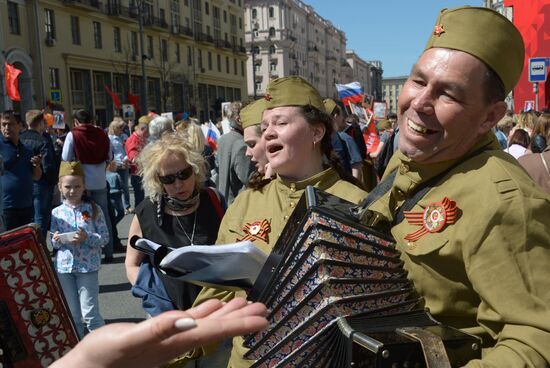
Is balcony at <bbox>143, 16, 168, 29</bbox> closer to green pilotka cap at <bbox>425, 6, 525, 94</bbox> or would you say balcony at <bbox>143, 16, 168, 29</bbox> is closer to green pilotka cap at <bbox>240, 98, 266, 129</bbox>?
green pilotka cap at <bbox>240, 98, 266, 129</bbox>

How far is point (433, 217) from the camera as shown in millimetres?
1553

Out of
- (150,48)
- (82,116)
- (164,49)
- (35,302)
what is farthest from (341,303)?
(164,49)

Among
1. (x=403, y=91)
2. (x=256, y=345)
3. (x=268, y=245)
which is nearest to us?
(x=256, y=345)

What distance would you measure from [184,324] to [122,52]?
45.6 meters

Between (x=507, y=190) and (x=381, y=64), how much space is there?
20244cm

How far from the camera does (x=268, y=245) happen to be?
2258 millimetres

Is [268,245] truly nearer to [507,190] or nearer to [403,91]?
[403,91]

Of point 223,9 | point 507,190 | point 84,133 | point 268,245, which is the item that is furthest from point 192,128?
point 223,9

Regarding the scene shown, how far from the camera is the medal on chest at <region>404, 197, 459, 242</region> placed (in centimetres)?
151

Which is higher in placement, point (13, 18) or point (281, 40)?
point (281, 40)

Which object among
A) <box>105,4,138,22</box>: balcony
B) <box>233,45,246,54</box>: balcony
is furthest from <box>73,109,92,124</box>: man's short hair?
<box>233,45,246,54</box>: balcony

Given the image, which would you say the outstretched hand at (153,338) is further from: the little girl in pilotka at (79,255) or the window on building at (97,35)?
the window on building at (97,35)

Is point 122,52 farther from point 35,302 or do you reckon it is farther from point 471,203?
point 471,203

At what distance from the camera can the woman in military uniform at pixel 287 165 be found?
7.86 feet
